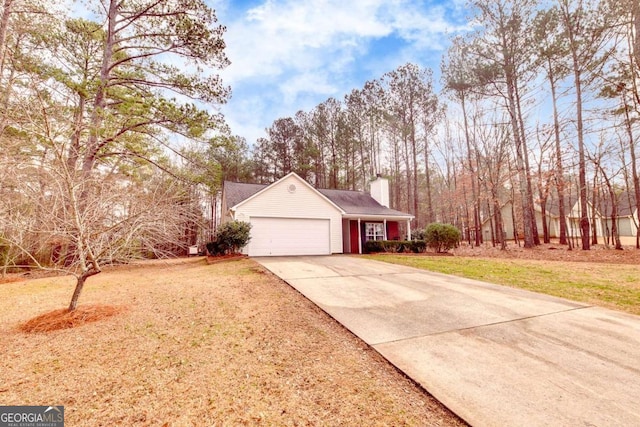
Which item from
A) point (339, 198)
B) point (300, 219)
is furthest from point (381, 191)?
point (300, 219)

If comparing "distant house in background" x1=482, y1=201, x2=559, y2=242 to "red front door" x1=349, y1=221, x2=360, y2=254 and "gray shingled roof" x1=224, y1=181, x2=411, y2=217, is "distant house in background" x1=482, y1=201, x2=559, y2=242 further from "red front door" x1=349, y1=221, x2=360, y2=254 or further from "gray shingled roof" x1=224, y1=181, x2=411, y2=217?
"red front door" x1=349, y1=221, x2=360, y2=254

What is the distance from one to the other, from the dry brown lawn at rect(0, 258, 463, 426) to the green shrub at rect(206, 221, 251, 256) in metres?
7.56

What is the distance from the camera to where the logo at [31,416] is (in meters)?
2.00

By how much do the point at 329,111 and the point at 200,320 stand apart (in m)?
24.2

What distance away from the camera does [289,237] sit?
14.0 m

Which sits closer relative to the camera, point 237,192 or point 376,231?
point 237,192

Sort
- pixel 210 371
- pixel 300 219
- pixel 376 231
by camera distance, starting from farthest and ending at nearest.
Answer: pixel 376 231, pixel 300 219, pixel 210 371

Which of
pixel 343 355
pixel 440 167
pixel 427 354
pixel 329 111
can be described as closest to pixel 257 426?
pixel 343 355

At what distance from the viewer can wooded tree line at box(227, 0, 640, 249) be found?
34.1ft

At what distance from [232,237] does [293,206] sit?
12.1 feet

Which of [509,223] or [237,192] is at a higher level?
[237,192]

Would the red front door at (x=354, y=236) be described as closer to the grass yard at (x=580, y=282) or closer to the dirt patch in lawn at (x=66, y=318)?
the grass yard at (x=580, y=282)

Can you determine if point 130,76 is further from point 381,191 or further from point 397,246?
point 381,191

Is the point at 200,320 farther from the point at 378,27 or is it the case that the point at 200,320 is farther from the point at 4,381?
the point at 378,27
